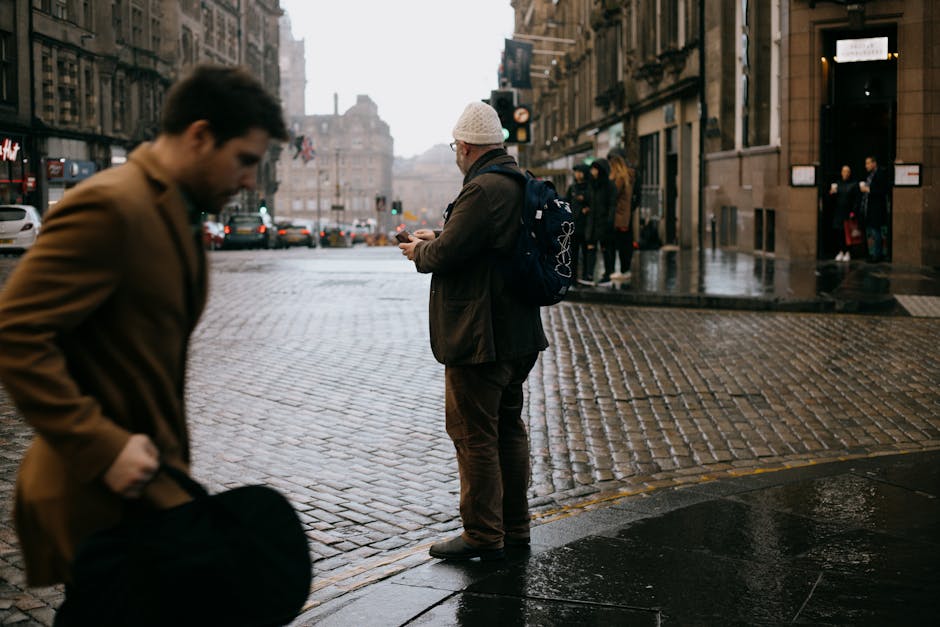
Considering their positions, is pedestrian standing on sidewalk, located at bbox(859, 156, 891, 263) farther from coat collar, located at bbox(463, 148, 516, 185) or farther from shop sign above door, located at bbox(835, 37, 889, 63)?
coat collar, located at bbox(463, 148, 516, 185)

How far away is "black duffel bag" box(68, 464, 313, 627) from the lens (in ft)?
7.95

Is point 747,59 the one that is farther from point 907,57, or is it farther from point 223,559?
point 223,559

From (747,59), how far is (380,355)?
60.2ft

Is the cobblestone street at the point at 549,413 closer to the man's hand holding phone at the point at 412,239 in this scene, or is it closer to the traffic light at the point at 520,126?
the man's hand holding phone at the point at 412,239

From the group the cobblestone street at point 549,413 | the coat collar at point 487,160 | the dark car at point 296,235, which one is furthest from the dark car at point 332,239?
the coat collar at point 487,160

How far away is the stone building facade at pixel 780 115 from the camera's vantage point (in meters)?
22.6

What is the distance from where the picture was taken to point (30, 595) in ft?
15.0

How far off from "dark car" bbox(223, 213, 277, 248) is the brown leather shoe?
1779 inches

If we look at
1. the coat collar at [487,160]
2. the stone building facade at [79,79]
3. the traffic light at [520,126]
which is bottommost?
the coat collar at [487,160]

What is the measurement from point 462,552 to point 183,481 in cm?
265

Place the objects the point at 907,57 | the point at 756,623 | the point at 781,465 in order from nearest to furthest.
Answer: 1. the point at 756,623
2. the point at 781,465
3. the point at 907,57

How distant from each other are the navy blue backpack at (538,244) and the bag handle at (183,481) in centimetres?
254

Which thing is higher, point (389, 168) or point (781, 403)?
point (389, 168)

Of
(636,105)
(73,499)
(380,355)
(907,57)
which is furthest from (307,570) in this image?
(636,105)
